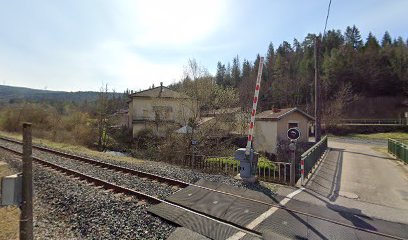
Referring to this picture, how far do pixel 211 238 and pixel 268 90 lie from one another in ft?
233

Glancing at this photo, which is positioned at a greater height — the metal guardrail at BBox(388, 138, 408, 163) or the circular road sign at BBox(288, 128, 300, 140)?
the circular road sign at BBox(288, 128, 300, 140)

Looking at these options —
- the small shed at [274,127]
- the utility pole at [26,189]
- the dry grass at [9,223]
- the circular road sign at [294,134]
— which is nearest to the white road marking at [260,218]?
the circular road sign at [294,134]

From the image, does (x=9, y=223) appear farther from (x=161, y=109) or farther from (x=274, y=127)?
(x=274, y=127)

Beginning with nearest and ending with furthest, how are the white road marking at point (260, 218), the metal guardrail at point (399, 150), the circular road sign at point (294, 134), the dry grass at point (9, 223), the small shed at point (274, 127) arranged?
the white road marking at point (260, 218) < the dry grass at point (9, 223) < the circular road sign at point (294, 134) < the metal guardrail at point (399, 150) < the small shed at point (274, 127)

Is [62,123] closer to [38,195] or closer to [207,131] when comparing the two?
[207,131]

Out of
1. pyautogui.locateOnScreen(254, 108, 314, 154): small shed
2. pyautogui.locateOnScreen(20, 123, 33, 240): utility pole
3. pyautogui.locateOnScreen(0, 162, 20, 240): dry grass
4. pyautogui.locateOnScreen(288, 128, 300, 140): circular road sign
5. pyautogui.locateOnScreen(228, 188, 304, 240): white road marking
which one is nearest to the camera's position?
pyautogui.locateOnScreen(20, 123, 33, 240): utility pole

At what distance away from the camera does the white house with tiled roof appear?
2103 centimetres

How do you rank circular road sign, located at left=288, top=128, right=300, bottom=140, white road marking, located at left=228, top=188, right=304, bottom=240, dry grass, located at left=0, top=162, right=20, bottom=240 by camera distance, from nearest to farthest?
white road marking, located at left=228, top=188, right=304, bottom=240, dry grass, located at left=0, top=162, right=20, bottom=240, circular road sign, located at left=288, top=128, right=300, bottom=140

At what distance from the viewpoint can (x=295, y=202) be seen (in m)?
7.81

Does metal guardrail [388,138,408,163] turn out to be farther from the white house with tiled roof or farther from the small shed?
the white house with tiled roof

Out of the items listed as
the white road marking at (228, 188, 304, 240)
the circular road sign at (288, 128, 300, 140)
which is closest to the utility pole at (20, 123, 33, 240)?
the white road marking at (228, 188, 304, 240)

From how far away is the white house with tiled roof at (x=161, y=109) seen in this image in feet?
69.0

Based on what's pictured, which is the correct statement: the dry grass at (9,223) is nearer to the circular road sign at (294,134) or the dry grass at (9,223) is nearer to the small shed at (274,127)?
the circular road sign at (294,134)

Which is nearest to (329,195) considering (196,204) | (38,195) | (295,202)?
(295,202)
